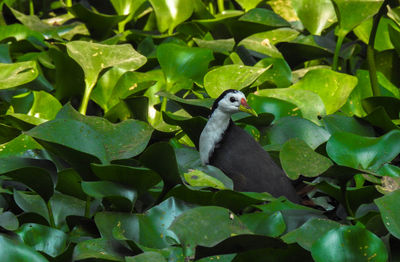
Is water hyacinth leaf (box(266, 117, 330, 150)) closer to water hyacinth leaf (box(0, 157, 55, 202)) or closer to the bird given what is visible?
the bird

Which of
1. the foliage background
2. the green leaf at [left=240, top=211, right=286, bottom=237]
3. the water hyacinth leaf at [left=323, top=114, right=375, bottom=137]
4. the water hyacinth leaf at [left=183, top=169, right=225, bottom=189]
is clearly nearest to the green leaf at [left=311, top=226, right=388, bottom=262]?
the foliage background

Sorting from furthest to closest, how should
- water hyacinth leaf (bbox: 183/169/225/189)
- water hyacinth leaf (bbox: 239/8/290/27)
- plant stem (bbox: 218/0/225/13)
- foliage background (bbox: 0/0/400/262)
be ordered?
1. plant stem (bbox: 218/0/225/13)
2. water hyacinth leaf (bbox: 239/8/290/27)
3. water hyacinth leaf (bbox: 183/169/225/189)
4. foliage background (bbox: 0/0/400/262)

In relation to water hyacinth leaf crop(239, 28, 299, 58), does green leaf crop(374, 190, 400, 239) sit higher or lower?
higher

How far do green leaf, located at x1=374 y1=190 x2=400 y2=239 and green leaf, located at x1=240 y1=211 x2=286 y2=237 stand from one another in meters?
0.18

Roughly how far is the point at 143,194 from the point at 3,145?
392 millimetres

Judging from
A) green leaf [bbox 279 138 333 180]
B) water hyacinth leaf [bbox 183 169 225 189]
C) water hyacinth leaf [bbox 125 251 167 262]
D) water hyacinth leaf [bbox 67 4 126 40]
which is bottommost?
water hyacinth leaf [bbox 67 4 126 40]

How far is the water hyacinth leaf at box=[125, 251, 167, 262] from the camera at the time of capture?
1526mm

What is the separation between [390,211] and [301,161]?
22 cm

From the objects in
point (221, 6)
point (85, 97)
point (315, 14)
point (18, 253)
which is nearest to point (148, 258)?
point (18, 253)

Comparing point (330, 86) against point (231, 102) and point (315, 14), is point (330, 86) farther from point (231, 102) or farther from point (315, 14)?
point (315, 14)

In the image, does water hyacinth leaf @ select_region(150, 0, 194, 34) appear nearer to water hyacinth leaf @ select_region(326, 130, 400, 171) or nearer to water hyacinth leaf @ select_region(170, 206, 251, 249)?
water hyacinth leaf @ select_region(326, 130, 400, 171)

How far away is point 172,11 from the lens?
2.88 meters

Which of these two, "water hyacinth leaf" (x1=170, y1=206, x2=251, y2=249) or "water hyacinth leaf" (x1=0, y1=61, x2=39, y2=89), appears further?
"water hyacinth leaf" (x1=0, y1=61, x2=39, y2=89)

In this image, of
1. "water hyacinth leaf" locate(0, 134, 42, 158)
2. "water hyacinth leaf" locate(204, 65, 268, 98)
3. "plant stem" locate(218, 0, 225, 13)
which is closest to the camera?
"water hyacinth leaf" locate(0, 134, 42, 158)
